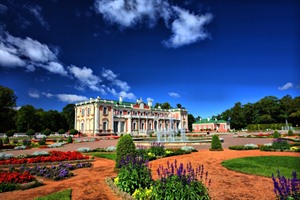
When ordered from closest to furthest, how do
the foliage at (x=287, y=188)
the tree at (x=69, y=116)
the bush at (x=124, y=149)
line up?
the foliage at (x=287, y=188), the bush at (x=124, y=149), the tree at (x=69, y=116)

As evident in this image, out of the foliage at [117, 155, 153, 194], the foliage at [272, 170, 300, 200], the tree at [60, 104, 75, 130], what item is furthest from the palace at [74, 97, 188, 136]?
the foliage at [272, 170, 300, 200]

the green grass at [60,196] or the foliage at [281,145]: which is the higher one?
the foliage at [281,145]

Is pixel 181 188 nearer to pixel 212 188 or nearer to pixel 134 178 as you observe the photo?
pixel 134 178

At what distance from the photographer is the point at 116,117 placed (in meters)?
51.1

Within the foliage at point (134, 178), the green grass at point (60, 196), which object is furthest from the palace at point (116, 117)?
the green grass at point (60, 196)

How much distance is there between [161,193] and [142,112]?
181ft

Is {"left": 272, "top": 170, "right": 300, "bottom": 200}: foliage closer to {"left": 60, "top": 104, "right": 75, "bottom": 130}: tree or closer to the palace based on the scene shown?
the palace

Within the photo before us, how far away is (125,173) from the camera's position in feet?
19.5

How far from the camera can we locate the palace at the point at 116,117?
47.4 m

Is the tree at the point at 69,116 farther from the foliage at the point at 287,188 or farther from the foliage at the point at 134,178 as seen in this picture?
the foliage at the point at 287,188

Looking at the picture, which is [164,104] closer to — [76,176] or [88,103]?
[88,103]

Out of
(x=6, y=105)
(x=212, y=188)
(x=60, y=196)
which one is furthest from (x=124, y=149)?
(x=6, y=105)

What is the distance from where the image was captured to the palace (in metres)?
47.4

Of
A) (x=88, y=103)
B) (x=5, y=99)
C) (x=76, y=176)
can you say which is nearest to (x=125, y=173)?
(x=76, y=176)
